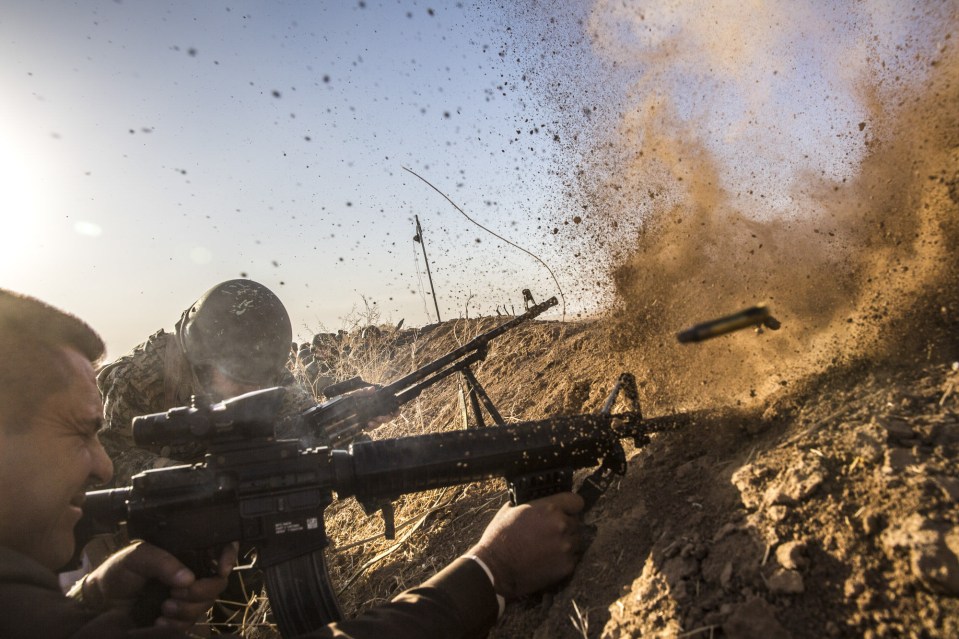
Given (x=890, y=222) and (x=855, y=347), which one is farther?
(x=890, y=222)

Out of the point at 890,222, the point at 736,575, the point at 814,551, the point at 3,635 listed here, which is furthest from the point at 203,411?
the point at 890,222

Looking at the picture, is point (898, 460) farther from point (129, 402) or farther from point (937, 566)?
point (129, 402)

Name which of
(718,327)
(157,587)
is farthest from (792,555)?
(157,587)

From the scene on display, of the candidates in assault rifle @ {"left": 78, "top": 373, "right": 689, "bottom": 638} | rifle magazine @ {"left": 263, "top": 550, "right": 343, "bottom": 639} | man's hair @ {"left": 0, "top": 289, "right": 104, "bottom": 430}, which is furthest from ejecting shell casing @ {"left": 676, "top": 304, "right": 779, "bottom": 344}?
man's hair @ {"left": 0, "top": 289, "right": 104, "bottom": 430}

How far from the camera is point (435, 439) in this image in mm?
2934

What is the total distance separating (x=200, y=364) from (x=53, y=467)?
319 centimetres

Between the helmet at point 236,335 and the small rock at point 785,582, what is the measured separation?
471 cm

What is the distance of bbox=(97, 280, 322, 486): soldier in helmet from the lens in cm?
525

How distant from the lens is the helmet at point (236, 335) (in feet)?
17.2

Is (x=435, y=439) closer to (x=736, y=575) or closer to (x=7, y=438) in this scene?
(x=736, y=575)

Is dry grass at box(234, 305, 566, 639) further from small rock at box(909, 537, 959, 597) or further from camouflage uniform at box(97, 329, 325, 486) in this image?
small rock at box(909, 537, 959, 597)

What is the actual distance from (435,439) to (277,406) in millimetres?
853

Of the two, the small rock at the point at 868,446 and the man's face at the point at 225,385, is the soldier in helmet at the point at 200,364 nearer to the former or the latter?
the man's face at the point at 225,385

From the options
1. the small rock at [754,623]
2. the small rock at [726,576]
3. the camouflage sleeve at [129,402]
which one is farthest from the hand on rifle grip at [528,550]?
the camouflage sleeve at [129,402]
